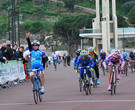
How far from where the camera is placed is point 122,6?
7657 inches

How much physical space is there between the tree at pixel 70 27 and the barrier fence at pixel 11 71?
93.1m

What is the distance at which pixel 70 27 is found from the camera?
126 metres

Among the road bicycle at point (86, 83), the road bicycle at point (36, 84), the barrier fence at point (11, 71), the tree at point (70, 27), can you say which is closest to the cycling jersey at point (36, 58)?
the road bicycle at point (36, 84)

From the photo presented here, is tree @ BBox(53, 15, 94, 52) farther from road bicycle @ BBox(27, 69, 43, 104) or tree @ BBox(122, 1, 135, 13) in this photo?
road bicycle @ BBox(27, 69, 43, 104)

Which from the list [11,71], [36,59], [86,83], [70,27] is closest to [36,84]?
[36,59]

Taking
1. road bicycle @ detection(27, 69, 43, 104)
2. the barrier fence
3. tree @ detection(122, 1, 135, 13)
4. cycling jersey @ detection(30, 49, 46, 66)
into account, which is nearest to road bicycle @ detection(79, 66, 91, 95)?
road bicycle @ detection(27, 69, 43, 104)

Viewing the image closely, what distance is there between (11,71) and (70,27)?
10061cm

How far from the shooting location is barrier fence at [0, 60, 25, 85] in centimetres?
2358

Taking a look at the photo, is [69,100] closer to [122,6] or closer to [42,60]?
[42,60]

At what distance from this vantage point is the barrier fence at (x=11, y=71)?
77.4 ft

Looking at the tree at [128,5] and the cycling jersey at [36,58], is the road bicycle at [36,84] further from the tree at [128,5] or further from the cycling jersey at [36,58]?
the tree at [128,5]

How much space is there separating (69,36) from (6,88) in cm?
10336

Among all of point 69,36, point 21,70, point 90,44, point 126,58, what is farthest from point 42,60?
point 90,44

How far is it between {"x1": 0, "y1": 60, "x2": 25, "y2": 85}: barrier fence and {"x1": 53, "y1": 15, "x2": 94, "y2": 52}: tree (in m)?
93.1
